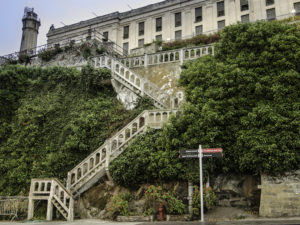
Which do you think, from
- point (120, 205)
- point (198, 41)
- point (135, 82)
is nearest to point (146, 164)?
point (120, 205)

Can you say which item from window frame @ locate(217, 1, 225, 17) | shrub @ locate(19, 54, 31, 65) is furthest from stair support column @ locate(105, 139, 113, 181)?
window frame @ locate(217, 1, 225, 17)

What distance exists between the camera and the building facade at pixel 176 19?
94.0ft

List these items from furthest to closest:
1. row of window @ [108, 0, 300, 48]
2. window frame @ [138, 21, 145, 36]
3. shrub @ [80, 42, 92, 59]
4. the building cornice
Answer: window frame @ [138, 21, 145, 36] < the building cornice < row of window @ [108, 0, 300, 48] < shrub @ [80, 42, 92, 59]

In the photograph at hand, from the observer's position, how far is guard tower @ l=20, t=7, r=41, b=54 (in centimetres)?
4583

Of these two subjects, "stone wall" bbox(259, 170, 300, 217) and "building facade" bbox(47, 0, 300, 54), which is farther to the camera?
"building facade" bbox(47, 0, 300, 54)

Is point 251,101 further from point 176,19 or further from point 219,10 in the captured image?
point 176,19

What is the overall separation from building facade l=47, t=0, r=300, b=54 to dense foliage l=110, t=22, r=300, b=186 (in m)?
17.2

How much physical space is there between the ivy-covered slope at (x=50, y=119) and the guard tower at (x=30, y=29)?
29991 millimetres

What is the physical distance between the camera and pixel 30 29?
4700 centimetres

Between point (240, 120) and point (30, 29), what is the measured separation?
44525 mm

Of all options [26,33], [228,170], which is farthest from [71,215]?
[26,33]

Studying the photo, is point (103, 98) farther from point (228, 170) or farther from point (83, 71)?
point (228, 170)

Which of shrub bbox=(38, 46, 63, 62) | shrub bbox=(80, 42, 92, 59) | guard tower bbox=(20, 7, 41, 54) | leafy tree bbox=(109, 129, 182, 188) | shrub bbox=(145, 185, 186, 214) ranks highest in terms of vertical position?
guard tower bbox=(20, 7, 41, 54)

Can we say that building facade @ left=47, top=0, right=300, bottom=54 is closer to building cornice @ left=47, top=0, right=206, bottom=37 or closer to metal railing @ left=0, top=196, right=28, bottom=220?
building cornice @ left=47, top=0, right=206, bottom=37
